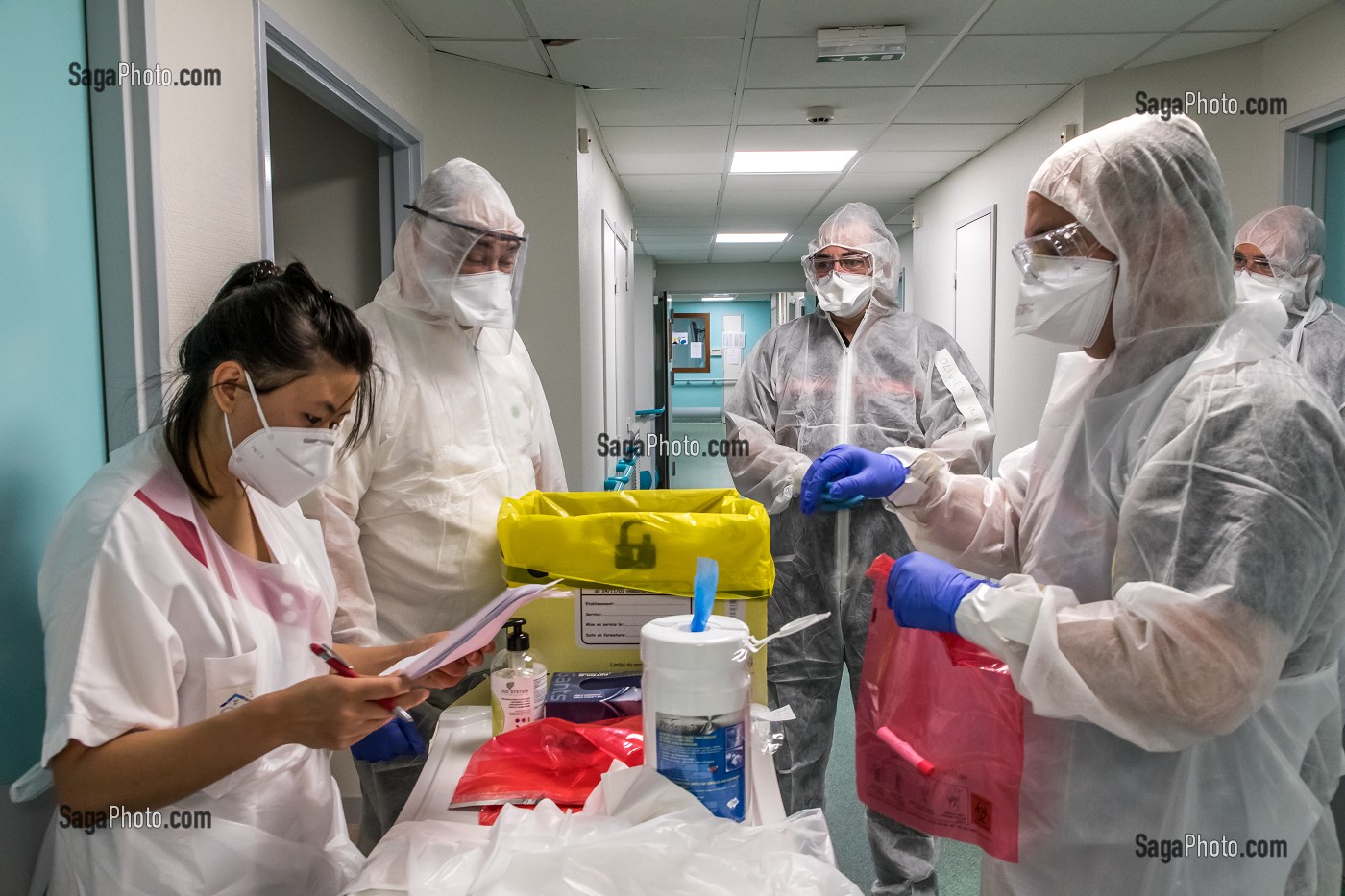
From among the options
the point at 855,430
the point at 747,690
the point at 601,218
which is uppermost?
the point at 601,218

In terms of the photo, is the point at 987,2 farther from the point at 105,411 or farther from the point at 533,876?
the point at 533,876

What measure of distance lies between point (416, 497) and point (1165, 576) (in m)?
1.24

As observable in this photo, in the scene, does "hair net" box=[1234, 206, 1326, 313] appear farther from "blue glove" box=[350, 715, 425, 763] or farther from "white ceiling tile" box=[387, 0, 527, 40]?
"blue glove" box=[350, 715, 425, 763]

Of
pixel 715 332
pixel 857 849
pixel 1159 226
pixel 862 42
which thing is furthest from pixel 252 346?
pixel 715 332

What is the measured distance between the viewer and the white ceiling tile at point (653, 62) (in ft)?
10.0

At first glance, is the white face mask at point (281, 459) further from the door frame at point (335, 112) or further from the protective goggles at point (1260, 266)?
the protective goggles at point (1260, 266)

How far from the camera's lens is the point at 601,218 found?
14.4 ft

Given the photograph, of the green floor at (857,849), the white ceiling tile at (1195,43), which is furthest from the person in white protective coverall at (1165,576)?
the white ceiling tile at (1195,43)

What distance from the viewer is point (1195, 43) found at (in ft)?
10.2

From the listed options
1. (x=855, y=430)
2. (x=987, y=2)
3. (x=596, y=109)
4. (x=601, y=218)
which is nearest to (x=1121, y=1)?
(x=987, y=2)

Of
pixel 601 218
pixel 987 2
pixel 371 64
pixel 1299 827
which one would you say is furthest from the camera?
pixel 601 218

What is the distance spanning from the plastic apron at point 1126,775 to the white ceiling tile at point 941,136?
11.3 ft

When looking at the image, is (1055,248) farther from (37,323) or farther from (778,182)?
(778,182)

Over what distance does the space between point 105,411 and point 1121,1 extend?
2.99m
